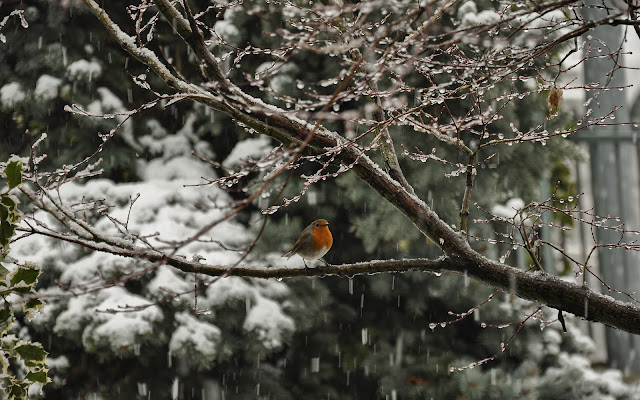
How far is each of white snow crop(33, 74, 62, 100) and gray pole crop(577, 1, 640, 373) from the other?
15.2 feet

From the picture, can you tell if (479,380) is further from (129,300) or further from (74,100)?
(74,100)

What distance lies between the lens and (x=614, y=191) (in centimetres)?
592

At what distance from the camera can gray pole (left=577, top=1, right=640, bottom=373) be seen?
580cm

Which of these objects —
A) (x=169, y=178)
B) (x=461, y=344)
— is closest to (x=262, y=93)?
(x=169, y=178)

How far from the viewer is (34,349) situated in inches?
60.4

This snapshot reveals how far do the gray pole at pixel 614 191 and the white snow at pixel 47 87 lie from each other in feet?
15.2

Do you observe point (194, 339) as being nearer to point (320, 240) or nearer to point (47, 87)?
point (320, 240)

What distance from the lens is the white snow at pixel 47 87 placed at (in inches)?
171

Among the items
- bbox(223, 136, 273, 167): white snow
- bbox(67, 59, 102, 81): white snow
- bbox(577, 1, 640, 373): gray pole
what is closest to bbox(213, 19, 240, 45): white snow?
bbox(223, 136, 273, 167): white snow

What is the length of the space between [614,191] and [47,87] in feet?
16.9

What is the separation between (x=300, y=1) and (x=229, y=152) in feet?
4.31

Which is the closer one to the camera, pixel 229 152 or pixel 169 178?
pixel 169 178

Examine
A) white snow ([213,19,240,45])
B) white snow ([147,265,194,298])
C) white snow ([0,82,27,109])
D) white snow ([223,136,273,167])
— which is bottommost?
white snow ([147,265,194,298])

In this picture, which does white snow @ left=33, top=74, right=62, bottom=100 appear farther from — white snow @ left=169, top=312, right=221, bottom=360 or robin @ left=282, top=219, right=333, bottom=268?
robin @ left=282, top=219, right=333, bottom=268
